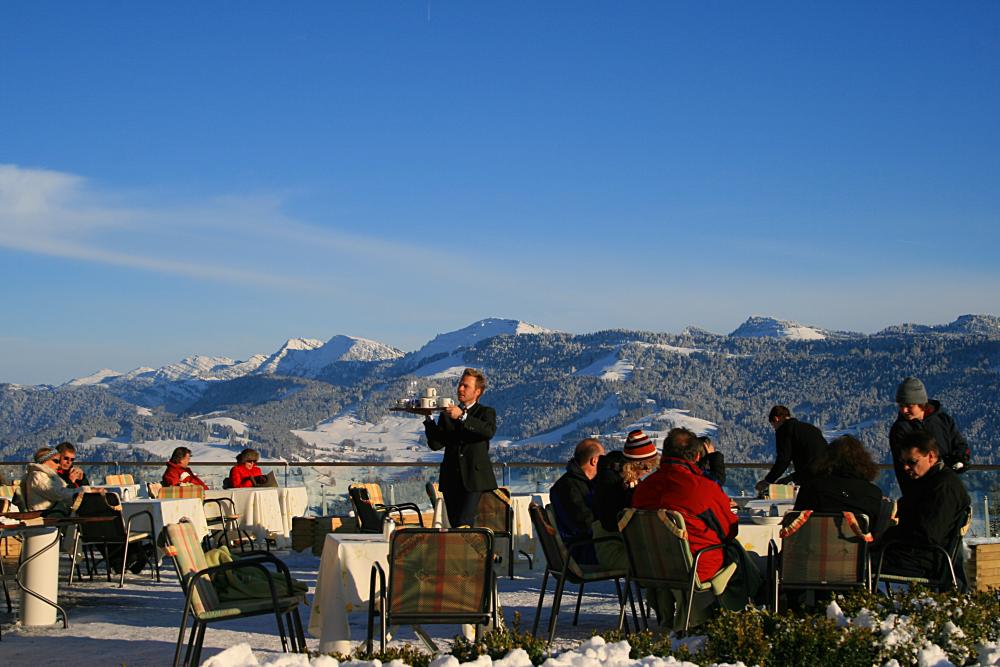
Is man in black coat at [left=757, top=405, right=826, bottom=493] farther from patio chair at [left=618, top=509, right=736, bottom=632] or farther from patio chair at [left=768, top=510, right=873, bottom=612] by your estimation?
patio chair at [left=618, top=509, right=736, bottom=632]

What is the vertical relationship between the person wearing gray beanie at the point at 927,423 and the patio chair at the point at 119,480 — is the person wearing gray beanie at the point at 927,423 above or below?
above

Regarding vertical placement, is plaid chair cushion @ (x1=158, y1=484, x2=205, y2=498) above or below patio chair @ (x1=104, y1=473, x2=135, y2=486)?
above

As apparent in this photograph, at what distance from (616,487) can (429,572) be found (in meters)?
1.83

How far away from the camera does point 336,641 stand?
18.7 feet

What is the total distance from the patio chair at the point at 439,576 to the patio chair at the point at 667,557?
0.78 metres

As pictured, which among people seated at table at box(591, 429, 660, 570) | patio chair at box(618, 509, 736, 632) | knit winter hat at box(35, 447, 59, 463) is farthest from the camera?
knit winter hat at box(35, 447, 59, 463)

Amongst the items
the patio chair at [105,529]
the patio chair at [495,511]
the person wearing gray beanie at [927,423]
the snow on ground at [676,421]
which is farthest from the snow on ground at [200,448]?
the person wearing gray beanie at [927,423]

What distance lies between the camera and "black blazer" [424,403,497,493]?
22.3 feet

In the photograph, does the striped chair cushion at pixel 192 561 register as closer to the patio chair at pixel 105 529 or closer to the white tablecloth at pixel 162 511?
the patio chair at pixel 105 529

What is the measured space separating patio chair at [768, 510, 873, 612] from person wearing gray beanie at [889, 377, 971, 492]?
5.73 feet

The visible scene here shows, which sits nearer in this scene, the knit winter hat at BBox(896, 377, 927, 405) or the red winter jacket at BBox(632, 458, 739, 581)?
the red winter jacket at BBox(632, 458, 739, 581)

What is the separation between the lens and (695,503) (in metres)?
5.44

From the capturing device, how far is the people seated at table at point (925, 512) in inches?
228

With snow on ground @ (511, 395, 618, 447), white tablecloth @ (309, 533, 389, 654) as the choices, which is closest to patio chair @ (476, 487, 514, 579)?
white tablecloth @ (309, 533, 389, 654)
